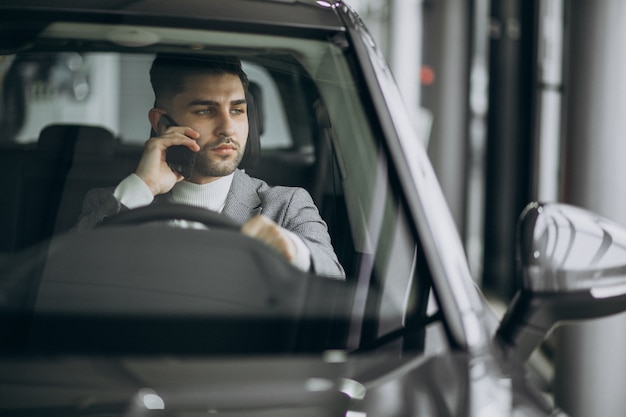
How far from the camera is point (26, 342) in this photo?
1.14 meters

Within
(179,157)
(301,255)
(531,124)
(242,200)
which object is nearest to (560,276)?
(301,255)

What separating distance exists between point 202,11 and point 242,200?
341 millimetres

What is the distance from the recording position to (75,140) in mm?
1381

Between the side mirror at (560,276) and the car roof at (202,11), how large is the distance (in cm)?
48

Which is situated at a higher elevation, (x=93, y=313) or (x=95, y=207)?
(x=95, y=207)

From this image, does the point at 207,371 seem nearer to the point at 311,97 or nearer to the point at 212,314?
the point at 212,314

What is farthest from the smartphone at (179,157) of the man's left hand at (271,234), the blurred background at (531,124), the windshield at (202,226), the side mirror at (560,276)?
the blurred background at (531,124)

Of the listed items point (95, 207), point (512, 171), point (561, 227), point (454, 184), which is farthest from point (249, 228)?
point (454, 184)

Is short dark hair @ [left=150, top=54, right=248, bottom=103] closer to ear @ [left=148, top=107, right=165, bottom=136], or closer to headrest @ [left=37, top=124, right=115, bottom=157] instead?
ear @ [left=148, top=107, right=165, bottom=136]

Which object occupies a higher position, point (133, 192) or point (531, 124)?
point (531, 124)

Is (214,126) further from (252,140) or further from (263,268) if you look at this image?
(263,268)

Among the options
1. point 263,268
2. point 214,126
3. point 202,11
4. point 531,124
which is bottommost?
point 263,268

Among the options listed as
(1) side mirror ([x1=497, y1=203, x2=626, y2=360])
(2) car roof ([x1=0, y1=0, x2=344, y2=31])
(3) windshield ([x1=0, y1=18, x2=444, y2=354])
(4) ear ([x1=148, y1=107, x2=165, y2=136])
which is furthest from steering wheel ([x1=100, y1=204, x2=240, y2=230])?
(1) side mirror ([x1=497, y1=203, x2=626, y2=360])

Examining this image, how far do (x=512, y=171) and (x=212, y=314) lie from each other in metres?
4.79
